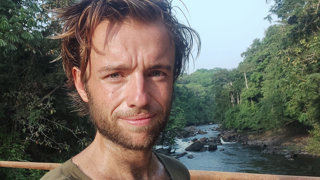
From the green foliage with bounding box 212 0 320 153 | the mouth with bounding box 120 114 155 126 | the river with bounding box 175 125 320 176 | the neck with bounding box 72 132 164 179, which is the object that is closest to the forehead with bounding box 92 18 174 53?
the mouth with bounding box 120 114 155 126

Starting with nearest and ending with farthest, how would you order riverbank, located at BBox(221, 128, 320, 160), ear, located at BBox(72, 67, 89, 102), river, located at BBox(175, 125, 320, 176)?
ear, located at BBox(72, 67, 89, 102) < river, located at BBox(175, 125, 320, 176) < riverbank, located at BBox(221, 128, 320, 160)

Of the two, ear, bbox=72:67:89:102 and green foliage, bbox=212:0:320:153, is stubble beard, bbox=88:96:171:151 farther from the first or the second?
green foliage, bbox=212:0:320:153

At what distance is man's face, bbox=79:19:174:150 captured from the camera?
0.94 meters

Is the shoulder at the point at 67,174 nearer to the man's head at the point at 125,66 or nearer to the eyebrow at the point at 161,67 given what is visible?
the man's head at the point at 125,66

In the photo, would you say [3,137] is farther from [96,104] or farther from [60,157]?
[96,104]

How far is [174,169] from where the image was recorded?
130cm

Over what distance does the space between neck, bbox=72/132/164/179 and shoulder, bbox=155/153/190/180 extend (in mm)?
215

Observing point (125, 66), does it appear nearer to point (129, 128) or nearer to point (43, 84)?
point (129, 128)

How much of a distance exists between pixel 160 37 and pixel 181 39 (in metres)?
0.32

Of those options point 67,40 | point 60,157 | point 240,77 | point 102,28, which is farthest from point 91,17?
point 240,77

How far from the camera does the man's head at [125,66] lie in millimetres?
945

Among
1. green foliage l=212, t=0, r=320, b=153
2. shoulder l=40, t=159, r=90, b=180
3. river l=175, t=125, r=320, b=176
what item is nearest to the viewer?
shoulder l=40, t=159, r=90, b=180

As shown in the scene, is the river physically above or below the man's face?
below

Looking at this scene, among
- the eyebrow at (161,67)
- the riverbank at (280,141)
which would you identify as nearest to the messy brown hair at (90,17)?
the eyebrow at (161,67)
